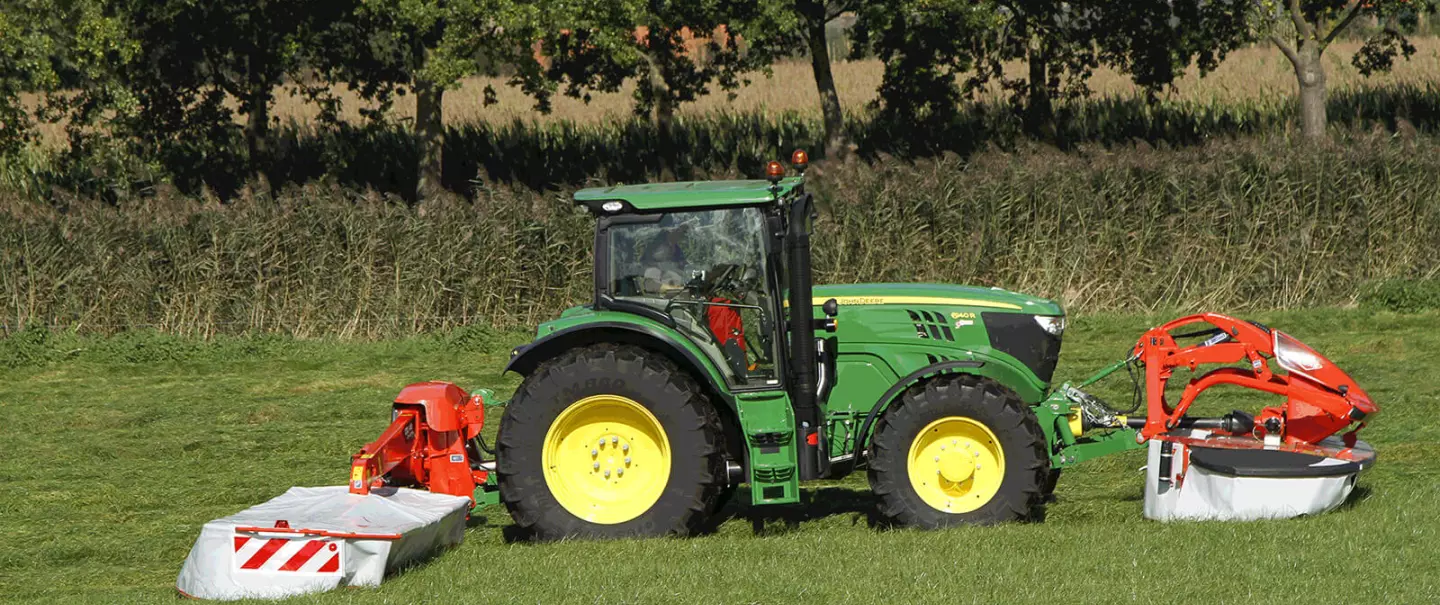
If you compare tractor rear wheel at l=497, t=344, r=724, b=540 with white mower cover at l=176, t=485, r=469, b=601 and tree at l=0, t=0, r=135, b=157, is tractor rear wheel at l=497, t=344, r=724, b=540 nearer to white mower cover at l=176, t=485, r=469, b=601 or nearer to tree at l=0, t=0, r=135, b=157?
white mower cover at l=176, t=485, r=469, b=601

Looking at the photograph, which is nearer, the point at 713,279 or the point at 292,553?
the point at 292,553

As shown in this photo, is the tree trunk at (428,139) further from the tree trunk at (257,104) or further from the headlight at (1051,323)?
the headlight at (1051,323)

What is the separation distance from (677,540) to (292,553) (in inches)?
74.4

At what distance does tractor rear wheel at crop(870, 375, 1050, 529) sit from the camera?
318 inches

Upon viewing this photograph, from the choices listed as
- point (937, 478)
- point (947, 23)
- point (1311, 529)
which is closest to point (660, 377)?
point (937, 478)

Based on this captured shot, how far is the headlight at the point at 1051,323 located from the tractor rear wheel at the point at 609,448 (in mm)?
1840

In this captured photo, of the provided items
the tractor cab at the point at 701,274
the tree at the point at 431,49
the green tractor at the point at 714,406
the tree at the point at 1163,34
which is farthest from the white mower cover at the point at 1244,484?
the tree at the point at 1163,34

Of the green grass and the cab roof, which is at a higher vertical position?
the cab roof

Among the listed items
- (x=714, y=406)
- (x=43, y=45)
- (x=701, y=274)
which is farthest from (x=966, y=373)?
(x=43, y=45)

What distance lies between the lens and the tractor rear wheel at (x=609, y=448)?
26.5 ft

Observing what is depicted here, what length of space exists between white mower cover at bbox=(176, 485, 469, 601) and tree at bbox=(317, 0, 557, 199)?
15.4 metres

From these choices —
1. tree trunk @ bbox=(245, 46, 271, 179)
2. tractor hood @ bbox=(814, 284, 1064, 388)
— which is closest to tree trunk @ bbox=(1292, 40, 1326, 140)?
tree trunk @ bbox=(245, 46, 271, 179)

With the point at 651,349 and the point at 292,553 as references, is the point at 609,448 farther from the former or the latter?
the point at 292,553

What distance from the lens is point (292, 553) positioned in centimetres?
715
